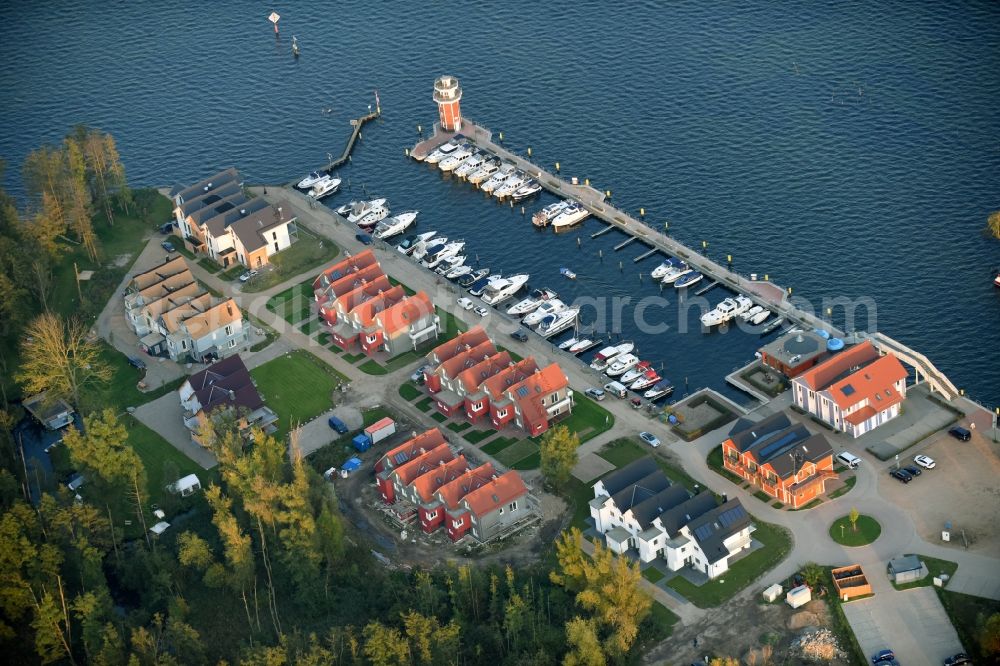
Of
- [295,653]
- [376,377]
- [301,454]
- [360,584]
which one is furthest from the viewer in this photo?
[376,377]

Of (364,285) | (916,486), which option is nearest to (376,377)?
(364,285)

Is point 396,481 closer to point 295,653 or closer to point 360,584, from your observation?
point 360,584

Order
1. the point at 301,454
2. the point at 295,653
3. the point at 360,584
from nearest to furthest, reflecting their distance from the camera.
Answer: the point at 295,653 < the point at 360,584 < the point at 301,454

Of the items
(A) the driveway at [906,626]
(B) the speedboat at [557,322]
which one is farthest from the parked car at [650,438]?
(A) the driveway at [906,626]

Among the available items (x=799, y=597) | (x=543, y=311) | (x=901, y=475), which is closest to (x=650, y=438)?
(x=901, y=475)

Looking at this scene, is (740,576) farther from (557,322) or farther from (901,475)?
(557,322)

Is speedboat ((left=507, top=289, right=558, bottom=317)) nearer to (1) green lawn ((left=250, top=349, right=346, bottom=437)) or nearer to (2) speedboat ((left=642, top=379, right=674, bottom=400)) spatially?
(2) speedboat ((left=642, top=379, right=674, bottom=400))

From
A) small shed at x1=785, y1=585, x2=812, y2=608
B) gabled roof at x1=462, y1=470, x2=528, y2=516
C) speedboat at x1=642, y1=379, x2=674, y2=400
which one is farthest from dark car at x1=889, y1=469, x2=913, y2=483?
gabled roof at x1=462, y1=470, x2=528, y2=516
